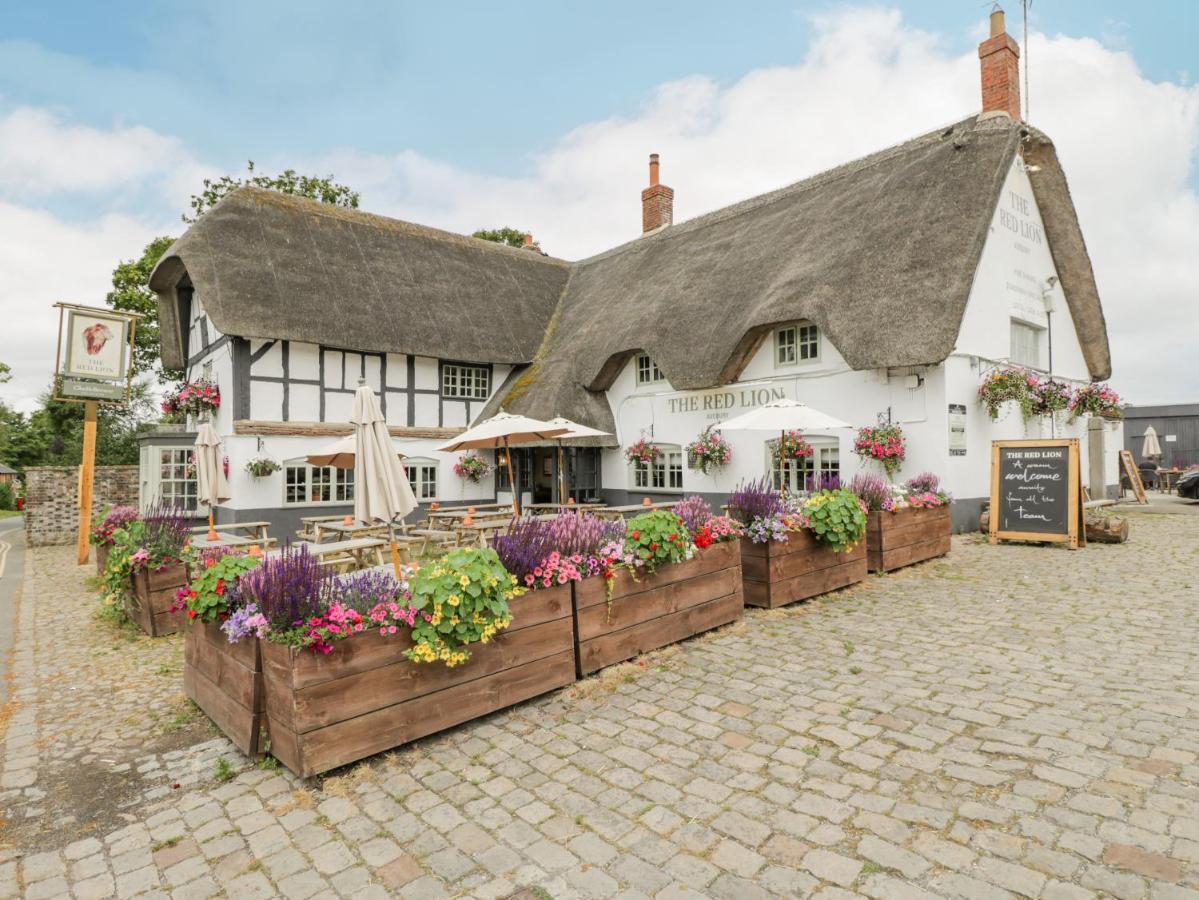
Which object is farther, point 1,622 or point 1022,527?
point 1022,527

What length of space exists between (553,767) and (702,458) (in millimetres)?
10236

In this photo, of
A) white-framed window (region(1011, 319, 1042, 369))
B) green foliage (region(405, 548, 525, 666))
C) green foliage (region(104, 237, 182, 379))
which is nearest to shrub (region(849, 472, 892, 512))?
green foliage (region(405, 548, 525, 666))

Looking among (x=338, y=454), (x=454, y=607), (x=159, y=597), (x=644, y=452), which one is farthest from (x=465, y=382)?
(x=454, y=607)

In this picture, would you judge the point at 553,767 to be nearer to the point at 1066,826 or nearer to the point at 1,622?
the point at 1066,826

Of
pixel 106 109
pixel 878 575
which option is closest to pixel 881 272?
pixel 878 575

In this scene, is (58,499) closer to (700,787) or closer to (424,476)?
(424,476)

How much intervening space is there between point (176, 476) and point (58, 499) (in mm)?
4577

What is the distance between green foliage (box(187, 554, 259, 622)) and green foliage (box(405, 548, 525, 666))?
3.81ft

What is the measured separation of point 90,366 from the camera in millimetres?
11922

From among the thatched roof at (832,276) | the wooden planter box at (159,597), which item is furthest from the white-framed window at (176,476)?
the wooden planter box at (159,597)

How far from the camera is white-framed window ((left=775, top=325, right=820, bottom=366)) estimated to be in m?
12.1

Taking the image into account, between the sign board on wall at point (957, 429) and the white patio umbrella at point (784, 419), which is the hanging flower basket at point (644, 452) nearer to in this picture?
the white patio umbrella at point (784, 419)

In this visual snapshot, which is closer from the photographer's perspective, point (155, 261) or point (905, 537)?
point (905, 537)

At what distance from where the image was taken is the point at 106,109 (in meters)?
7.51
